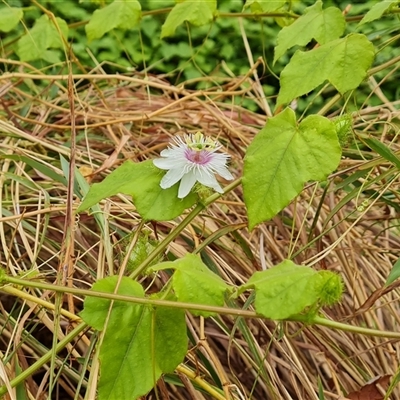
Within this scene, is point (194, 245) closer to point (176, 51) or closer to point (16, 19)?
point (16, 19)

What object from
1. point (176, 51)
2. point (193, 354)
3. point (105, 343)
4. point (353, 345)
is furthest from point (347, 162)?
point (176, 51)

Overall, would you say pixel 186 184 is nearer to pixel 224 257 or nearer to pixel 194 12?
pixel 224 257

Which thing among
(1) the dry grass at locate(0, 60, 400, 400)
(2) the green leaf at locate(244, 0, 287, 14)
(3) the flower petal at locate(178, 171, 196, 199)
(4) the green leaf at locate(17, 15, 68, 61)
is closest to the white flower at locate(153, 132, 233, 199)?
(3) the flower petal at locate(178, 171, 196, 199)

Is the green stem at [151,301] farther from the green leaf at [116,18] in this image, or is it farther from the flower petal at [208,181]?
the green leaf at [116,18]

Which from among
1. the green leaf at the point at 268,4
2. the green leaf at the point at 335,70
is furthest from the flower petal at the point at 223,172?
the green leaf at the point at 268,4

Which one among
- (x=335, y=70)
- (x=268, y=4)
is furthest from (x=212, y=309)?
(x=268, y=4)

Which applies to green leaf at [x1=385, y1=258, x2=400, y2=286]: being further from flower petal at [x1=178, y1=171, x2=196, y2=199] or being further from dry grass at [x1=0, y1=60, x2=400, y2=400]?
flower petal at [x1=178, y1=171, x2=196, y2=199]
